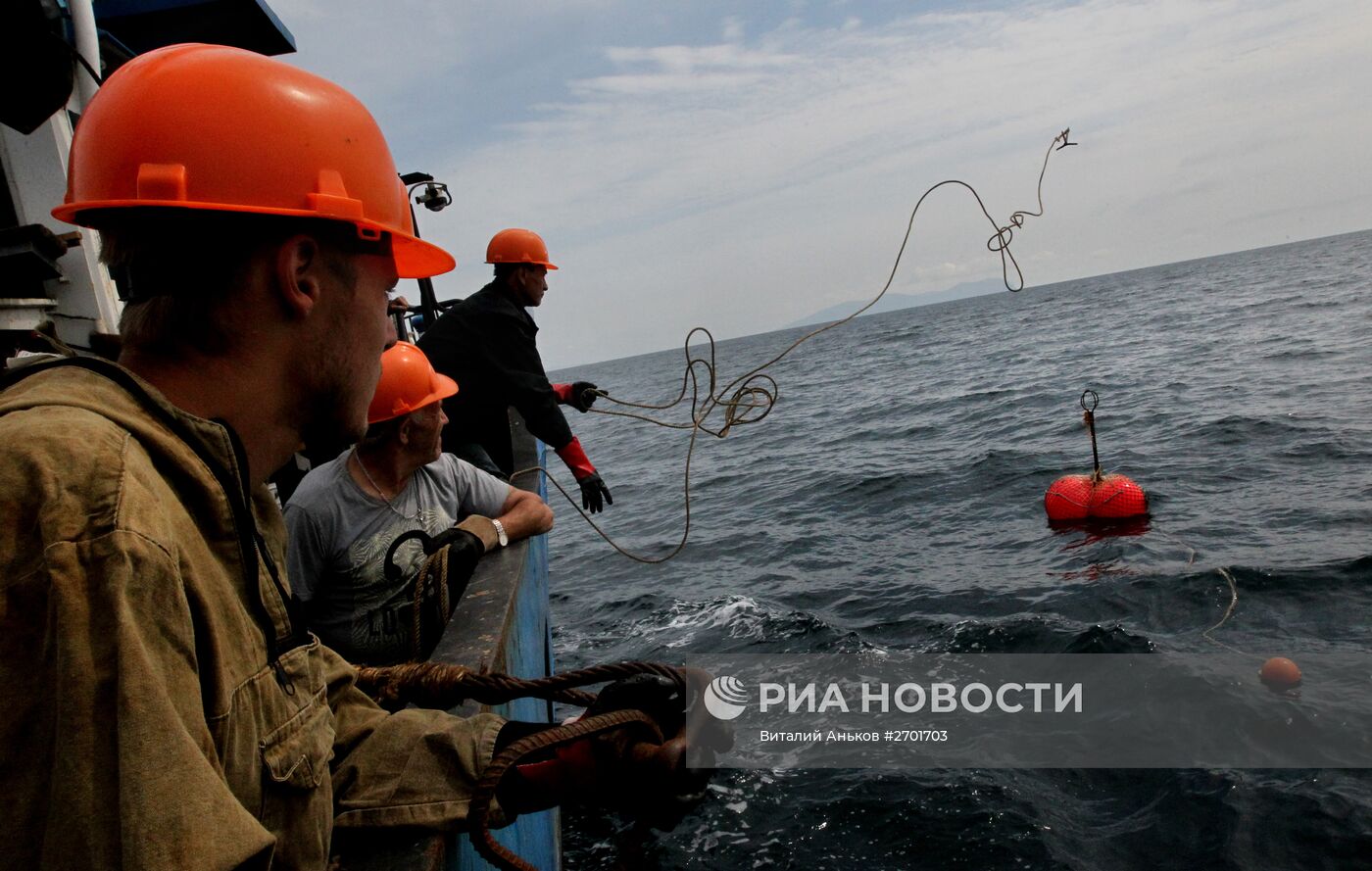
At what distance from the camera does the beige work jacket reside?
771 mm

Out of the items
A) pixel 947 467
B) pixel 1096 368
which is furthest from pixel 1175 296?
pixel 947 467

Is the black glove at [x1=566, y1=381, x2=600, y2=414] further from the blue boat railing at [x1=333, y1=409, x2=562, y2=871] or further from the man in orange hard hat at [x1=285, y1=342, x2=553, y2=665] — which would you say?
the man in orange hard hat at [x1=285, y1=342, x2=553, y2=665]

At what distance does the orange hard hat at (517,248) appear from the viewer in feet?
18.8

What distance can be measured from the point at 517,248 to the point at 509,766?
4.83 meters

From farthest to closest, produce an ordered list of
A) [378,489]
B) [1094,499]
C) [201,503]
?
[1094,499] < [378,489] < [201,503]

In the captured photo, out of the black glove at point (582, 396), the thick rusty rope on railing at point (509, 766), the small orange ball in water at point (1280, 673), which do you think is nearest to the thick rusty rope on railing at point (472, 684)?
the thick rusty rope on railing at point (509, 766)

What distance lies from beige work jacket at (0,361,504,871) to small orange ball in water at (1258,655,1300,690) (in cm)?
619

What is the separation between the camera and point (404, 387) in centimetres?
333

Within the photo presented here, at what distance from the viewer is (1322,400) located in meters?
13.7

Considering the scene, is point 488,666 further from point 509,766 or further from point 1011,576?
point 1011,576

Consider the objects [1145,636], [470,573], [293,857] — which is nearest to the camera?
[293,857]

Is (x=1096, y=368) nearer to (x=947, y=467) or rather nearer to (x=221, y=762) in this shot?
(x=947, y=467)

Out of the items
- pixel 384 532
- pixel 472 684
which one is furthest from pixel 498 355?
pixel 472 684

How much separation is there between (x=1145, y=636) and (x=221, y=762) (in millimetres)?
6752
